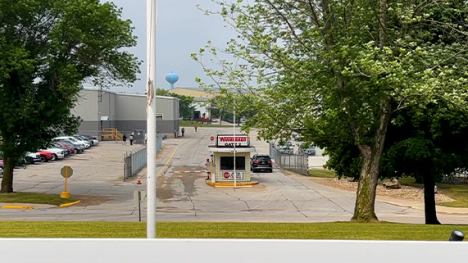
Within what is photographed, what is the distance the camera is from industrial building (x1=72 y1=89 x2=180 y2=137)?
78.1 metres

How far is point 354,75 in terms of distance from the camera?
13.6 meters

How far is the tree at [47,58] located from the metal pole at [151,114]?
21.8m

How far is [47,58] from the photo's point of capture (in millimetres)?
29422

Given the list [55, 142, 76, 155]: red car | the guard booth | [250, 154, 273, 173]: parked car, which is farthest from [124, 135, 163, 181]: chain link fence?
[55, 142, 76, 155]: red car

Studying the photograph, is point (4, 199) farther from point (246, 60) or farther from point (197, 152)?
point (197, 152)

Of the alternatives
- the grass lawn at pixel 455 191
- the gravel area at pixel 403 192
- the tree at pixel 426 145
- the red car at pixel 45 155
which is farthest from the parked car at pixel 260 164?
the tree at pixel 426 145

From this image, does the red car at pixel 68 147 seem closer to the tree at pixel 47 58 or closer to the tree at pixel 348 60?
the tree at pixel 47 58

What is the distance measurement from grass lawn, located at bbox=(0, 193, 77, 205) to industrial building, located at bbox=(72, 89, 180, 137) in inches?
1781

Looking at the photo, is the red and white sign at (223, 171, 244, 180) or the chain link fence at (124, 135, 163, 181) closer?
the red and white sign at (223, 171, 244, 180)

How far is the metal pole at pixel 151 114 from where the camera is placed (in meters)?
7.38

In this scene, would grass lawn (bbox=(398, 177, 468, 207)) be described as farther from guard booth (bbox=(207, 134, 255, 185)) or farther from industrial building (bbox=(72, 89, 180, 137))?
industrial building (bbox=(72, 89, 180, 137))

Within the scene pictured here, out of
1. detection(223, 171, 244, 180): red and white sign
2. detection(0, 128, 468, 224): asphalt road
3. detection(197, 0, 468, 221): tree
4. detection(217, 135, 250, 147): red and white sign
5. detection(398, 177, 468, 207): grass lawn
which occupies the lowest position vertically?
detection(398, 177, 468, 207): grass lawn

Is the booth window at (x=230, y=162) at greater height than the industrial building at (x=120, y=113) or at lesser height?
lesser

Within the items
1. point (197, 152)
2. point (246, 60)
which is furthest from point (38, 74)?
point (197, 152)
